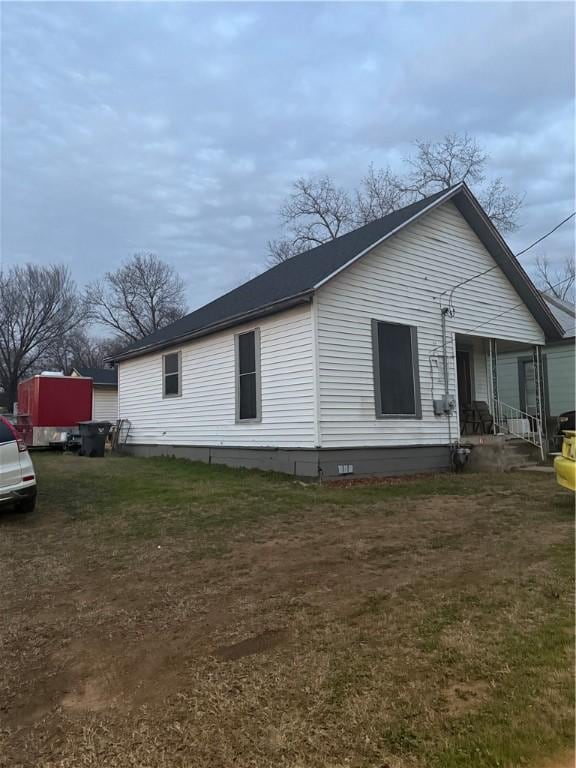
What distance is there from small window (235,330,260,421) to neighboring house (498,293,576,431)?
9225 mm

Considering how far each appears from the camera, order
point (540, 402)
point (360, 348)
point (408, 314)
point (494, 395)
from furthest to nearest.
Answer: point (494, 395), point (540, 402), point (408, 314), point (360, 348)

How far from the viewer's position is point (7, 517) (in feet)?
24.9

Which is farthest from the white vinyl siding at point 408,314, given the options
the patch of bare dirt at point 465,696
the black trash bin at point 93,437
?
the black trash bin at point 93,437

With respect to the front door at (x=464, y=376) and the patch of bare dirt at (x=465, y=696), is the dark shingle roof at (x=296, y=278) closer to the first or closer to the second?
the front door at (x=464, y=376)

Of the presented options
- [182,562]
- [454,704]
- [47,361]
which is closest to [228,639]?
[454,704]

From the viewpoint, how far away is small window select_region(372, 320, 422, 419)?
1120cm

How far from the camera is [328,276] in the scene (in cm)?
998

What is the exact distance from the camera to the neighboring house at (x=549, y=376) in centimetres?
1705

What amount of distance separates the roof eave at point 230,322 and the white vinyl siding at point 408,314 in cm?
40

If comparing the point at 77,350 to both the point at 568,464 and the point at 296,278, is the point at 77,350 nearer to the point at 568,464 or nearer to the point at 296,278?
the point at 296,278

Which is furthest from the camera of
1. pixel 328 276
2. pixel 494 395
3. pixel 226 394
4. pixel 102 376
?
pixel 102 376

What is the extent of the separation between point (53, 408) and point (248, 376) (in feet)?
37.4

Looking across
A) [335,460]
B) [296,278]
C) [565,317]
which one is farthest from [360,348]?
[565,317]

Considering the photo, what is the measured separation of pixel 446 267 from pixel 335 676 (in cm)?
1133
